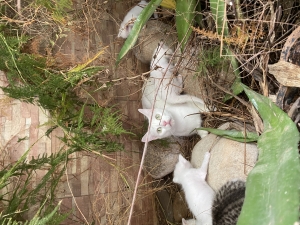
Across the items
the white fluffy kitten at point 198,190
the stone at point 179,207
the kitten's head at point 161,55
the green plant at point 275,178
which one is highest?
the kitten's head at point 161,55

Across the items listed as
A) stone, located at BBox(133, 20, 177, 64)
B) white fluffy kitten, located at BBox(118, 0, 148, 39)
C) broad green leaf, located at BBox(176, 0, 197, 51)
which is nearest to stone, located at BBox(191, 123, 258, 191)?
broad green leaf, located at BBox(176, 0, 197, 51)

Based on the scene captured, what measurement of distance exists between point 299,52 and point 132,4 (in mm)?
1071

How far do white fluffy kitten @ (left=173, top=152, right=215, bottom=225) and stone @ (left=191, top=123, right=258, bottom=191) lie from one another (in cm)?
3

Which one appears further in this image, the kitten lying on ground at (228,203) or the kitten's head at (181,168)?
the kitten's head at (181,168)

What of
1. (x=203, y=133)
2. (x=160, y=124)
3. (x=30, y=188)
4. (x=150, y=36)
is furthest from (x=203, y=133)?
(x=30, y=188)

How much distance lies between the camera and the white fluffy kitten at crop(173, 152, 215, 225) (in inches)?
56.7

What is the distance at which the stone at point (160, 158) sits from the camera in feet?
5.99

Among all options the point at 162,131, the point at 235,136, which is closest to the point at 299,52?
the point at 235,136

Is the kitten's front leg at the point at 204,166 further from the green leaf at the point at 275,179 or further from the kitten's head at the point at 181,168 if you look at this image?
the green leaf at the point at 275,179

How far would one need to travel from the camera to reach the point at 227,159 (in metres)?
1.45

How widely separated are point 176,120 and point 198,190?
0.36 metres

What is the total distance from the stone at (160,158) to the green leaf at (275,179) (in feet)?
2.91

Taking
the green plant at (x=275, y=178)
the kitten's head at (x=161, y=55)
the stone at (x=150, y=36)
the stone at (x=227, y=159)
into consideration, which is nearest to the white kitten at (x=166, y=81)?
the kitten's head at (x=161, y=55)

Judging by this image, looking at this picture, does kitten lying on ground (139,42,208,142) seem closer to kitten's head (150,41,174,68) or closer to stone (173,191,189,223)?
kitten's head (150,41,174,68)
